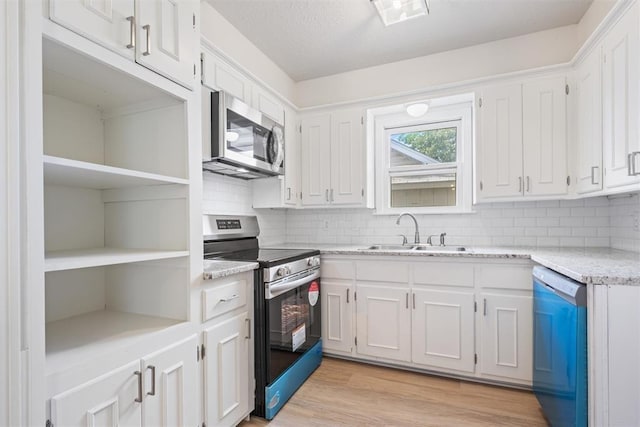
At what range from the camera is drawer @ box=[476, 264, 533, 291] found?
2.17m

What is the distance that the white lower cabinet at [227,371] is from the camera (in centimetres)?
157

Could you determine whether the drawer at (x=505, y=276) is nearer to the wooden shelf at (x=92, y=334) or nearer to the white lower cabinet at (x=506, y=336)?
the white lower cabinet at (x=506, y=336)

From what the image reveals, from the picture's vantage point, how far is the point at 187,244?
1.49 meters

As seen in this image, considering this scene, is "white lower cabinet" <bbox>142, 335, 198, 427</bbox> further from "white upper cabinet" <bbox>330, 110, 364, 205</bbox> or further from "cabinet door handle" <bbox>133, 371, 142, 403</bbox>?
"white upper cabinet" <bbox>330, 110, 364, 205</bbox>

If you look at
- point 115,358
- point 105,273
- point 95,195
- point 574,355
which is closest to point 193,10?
point 95,195

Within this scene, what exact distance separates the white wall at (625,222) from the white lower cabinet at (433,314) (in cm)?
71

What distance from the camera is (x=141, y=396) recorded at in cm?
122

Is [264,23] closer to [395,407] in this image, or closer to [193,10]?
[193,10]

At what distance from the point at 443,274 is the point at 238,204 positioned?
5.75 ft

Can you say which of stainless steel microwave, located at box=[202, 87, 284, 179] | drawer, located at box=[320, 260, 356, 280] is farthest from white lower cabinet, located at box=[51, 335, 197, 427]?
drawer, located at box=[320, 260, 356, 280]

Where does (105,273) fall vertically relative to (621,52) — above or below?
below

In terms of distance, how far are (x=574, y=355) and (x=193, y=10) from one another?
234 centimetres

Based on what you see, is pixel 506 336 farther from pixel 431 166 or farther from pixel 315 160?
pixel 315 160

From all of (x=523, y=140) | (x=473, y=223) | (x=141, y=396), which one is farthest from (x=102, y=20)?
(x=473, y=223)
